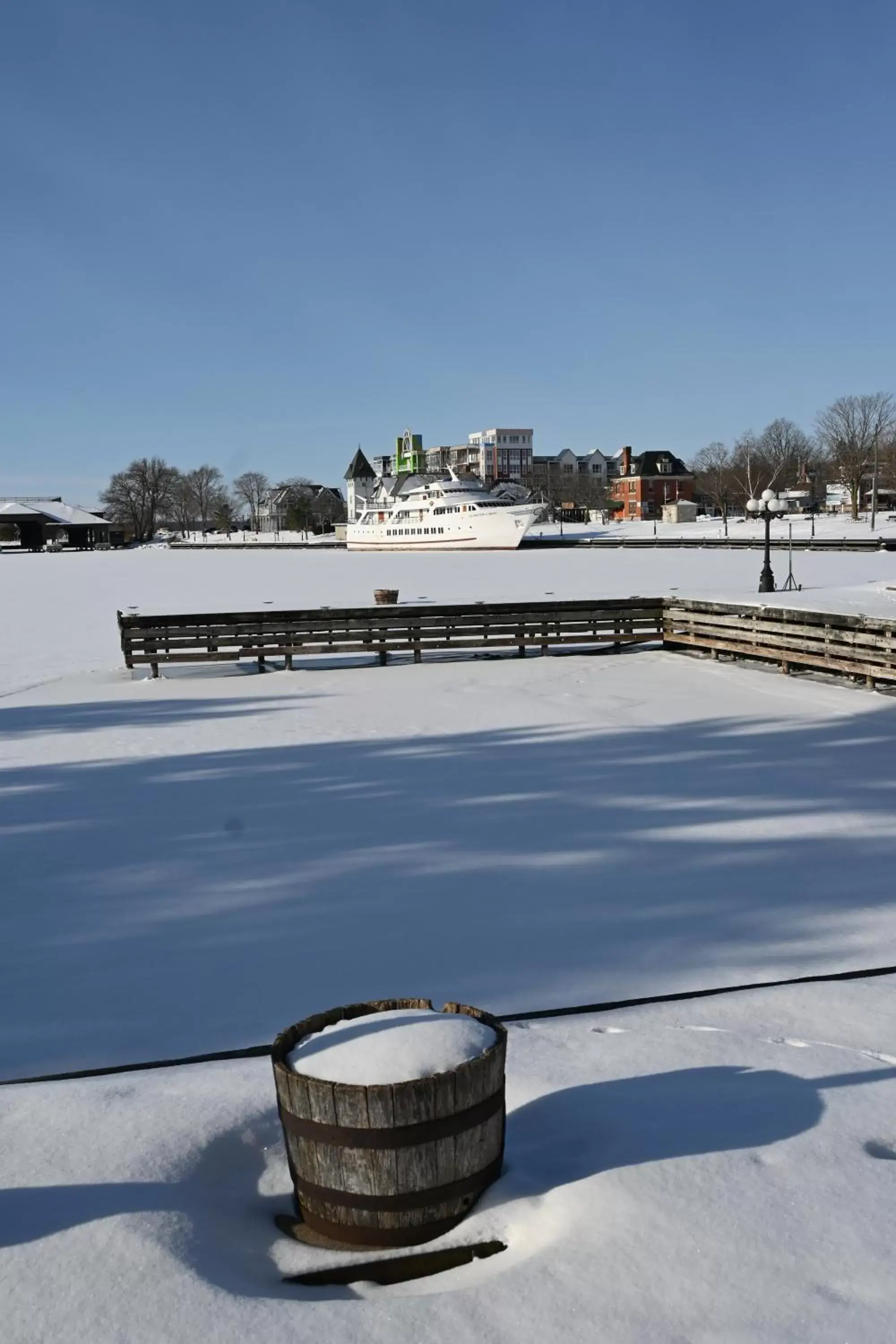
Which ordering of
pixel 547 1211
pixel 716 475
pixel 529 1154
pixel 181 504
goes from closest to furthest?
1. pixel 547 1211
2. pixel 529 1154
3. pixel 716 475
4. pixel 181 504

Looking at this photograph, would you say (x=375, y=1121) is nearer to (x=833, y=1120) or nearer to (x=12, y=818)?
(x=833, y=1120)

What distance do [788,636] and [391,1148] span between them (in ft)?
48.9

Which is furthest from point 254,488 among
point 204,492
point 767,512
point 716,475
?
point 767,512

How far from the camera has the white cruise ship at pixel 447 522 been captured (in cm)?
8819

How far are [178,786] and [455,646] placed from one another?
9586 millimetres

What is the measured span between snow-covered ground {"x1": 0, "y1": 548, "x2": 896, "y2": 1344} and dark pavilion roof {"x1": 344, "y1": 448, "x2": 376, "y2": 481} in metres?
131

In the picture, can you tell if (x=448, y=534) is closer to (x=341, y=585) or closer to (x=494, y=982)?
(x=341, y=585)

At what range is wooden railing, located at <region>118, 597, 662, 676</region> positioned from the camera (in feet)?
60.5

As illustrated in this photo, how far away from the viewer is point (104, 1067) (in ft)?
15.1

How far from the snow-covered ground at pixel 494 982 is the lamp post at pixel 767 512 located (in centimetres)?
1064

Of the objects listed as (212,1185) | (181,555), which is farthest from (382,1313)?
(181,555)

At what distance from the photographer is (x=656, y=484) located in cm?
13262

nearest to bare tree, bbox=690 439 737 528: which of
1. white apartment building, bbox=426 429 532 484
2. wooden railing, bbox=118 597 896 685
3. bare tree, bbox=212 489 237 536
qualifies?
white apartment building, bbox=426 429 532 484

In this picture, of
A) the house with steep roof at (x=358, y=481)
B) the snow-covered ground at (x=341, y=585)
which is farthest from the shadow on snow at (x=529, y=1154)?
the house with steep roof at (x=358, y=481)
